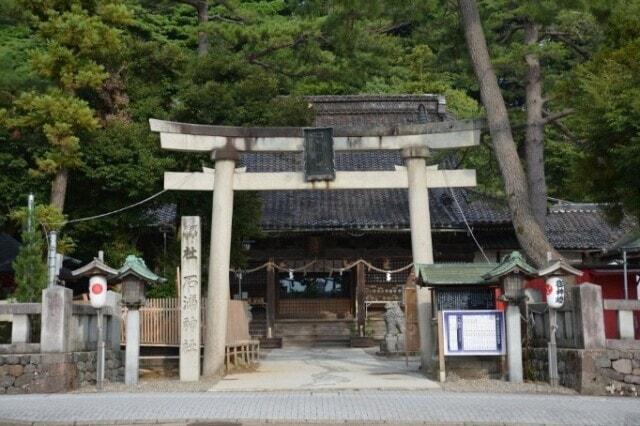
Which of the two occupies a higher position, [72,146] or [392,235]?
[72,146]

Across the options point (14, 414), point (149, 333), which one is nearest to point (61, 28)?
point (149, 333)

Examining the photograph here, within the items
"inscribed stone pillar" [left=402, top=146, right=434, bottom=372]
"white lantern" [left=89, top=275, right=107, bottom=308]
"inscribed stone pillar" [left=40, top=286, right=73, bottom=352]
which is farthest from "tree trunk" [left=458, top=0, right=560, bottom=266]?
"inscribed stone pillar" [left=40, top=286, right=73, bottom=352]

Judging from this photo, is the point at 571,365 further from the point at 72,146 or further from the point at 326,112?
the point at 326,112

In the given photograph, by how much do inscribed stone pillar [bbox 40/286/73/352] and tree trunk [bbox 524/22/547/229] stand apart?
10.5 m

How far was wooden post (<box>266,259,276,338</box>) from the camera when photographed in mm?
27125

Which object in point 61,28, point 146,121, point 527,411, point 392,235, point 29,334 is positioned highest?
point 61,28

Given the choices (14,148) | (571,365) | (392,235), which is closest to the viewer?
(571,365)

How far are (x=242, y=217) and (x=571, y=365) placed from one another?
1187cm

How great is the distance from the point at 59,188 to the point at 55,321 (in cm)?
801

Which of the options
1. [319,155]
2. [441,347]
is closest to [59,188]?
[319,155]

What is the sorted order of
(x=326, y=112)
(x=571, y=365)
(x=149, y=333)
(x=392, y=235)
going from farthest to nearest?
(x=326, y=112) < (x=392, y=235) < (x=149, y=333) < (x=571, y=365)

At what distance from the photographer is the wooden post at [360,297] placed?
2683 cm

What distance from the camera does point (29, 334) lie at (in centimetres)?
1418

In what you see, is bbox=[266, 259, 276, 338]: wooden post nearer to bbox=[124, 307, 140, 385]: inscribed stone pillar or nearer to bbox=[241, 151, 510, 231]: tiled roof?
bbox=[241, 151, 510, 231]: tiled roof
